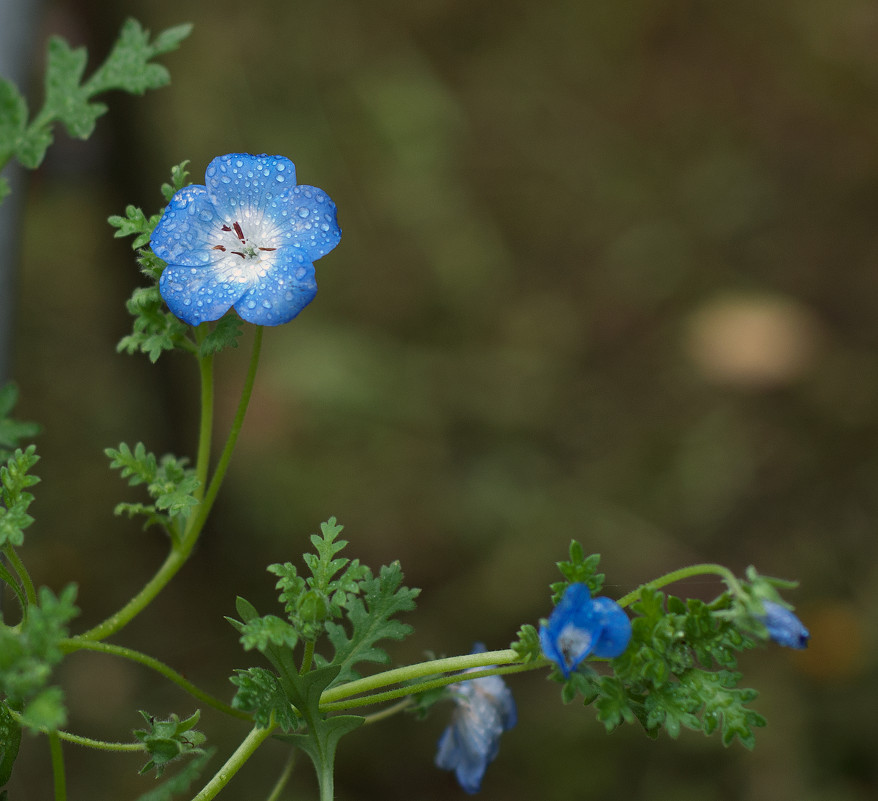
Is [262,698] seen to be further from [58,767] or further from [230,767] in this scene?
[58,767]

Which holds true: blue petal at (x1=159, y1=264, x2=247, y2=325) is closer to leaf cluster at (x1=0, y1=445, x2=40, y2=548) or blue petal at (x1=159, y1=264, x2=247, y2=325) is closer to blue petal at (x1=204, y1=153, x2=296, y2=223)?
blue petal at (x1=204, y1=153, x2=296, y2=223)

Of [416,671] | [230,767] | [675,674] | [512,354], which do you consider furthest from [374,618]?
[512,354]

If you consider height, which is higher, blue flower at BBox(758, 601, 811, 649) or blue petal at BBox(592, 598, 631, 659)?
blue petal at BBox(592, 598, 631, 659)

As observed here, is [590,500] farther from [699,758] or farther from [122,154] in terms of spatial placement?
[122,154]

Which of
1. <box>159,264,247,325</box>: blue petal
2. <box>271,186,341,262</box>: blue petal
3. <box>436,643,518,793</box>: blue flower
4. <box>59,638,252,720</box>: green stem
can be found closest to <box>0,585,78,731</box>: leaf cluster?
<box>59,638,252,720</box>: green stem

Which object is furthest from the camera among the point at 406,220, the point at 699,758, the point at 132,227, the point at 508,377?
the point at 406,220

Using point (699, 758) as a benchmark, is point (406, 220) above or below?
above

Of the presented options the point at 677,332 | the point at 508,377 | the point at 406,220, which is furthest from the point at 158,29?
the point at 677,332
